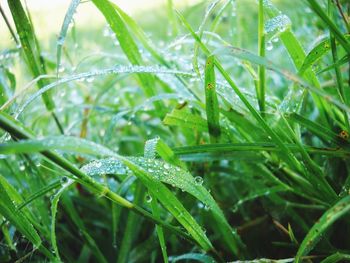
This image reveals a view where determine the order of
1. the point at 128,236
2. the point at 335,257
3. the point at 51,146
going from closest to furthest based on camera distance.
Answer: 1. the point at 51,146
2. the point at 335,257
3. the point at 128,236

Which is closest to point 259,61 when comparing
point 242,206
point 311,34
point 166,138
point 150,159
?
point 150,159

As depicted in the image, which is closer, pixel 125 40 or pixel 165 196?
pixel 165 196

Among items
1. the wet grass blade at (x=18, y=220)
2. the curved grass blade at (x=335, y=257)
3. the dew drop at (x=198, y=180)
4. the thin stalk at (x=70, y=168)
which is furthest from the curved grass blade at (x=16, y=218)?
the curved grass blade at (x=335, y=257)

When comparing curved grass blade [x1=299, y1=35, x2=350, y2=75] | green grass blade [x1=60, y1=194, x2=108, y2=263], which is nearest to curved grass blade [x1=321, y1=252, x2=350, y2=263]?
curved grass blade [x1=299, y1=35, x2=350, y2=75]

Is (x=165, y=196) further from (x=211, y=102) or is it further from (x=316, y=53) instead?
(x=316, y=53)

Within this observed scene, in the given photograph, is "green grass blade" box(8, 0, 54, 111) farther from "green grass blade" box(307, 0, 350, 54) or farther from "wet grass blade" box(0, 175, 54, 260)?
"green grass blade" box(307, 0, 350, 54)

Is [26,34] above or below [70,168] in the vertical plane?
above

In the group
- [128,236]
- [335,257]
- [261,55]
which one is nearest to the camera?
[335,257]

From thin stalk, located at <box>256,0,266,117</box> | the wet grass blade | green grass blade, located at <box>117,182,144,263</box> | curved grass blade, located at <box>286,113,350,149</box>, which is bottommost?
green grass blade, located at <box>117,182,144,263</box>

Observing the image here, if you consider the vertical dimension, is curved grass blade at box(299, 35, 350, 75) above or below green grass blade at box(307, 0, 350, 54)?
below

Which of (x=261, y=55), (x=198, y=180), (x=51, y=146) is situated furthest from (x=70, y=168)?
(x=261, y=55)
